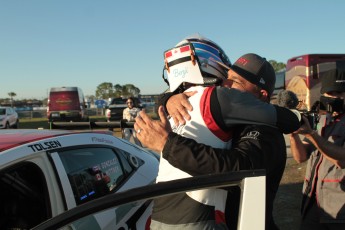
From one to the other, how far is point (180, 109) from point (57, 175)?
1241 millimetres

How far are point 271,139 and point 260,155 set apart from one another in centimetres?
12

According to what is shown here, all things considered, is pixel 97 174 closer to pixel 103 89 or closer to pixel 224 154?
pixel 224 154

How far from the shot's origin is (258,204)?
111 cm

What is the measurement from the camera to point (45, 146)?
234 centimetres

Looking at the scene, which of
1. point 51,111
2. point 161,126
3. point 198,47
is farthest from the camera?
point 51,111

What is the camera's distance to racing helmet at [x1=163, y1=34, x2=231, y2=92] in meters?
1.68

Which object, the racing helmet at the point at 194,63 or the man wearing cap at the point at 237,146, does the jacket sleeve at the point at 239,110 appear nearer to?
the man wearing cap at the point at 237,146

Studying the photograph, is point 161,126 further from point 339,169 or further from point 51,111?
point 51,111

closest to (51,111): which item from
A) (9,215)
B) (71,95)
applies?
(71,95)

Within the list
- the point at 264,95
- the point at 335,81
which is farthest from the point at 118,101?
the point at 264,95

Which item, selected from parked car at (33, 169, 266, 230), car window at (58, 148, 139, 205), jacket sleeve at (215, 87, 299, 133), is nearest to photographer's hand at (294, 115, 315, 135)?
jacket sleeve at (215, 87, 299, 133)

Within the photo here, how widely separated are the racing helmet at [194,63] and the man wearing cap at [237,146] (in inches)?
5.0

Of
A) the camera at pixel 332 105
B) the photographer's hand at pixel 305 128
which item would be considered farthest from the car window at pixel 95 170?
the camera at pixel 332 105

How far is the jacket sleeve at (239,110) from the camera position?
132 centimetres
